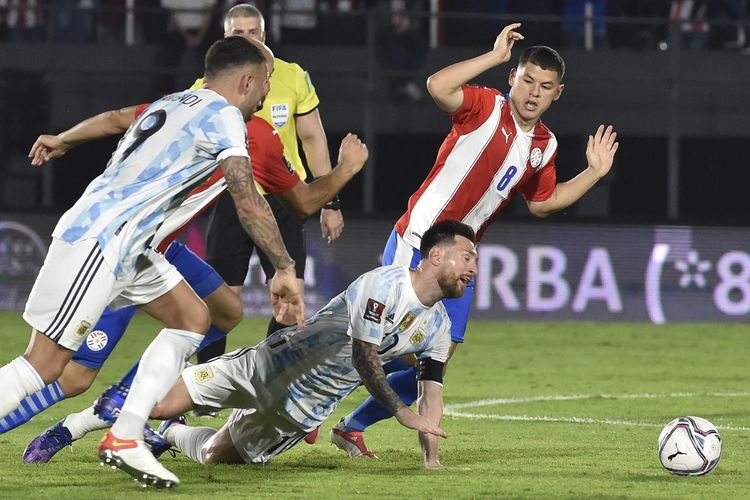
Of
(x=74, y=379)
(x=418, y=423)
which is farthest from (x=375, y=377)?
(x=74, y=379)

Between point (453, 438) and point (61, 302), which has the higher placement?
point (61, 302)

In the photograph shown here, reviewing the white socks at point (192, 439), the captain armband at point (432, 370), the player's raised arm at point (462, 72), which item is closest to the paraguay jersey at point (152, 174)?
the white socks at point (192, 439)

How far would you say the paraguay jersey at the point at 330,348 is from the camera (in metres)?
5.99

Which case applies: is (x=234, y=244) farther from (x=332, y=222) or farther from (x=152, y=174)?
(x=152, y=174)

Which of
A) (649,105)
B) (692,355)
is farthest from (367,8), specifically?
(692,355)

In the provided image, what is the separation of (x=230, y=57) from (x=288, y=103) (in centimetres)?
253

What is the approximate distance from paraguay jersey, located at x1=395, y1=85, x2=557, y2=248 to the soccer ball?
1478 millimetres

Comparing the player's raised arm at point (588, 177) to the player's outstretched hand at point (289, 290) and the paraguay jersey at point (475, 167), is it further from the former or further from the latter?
the player's outstretched hand at point (289, 290)

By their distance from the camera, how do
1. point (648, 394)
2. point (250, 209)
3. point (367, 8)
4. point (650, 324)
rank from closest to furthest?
point (250, 209) < point (648, 394) < point (650, 324) < point (367, 8)

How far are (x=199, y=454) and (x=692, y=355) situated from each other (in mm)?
6554

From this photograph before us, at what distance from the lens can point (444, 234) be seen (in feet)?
19.6

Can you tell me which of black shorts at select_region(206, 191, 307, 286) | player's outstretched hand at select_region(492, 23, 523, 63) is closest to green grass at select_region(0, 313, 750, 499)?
black shorts at select_region(206, 191, 307, 286)

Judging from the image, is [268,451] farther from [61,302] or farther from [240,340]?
[240,340]

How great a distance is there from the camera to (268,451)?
640cm
